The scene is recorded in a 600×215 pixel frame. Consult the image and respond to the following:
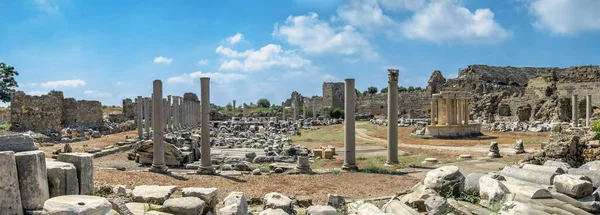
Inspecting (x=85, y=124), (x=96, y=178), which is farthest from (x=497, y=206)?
(x=85, y=124)

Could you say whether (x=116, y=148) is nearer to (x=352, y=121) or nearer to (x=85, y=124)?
(x=352, y=121)

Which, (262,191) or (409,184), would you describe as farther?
(409,184)

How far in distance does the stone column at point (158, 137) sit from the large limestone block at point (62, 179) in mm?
7249

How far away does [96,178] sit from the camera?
41.1 ft

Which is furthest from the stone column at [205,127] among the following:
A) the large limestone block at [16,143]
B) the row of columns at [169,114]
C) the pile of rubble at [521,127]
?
the pile of rubble at [521,127]

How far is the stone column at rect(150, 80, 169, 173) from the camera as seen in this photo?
1505cm

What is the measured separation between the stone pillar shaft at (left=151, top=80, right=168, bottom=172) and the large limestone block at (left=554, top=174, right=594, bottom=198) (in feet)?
38.1

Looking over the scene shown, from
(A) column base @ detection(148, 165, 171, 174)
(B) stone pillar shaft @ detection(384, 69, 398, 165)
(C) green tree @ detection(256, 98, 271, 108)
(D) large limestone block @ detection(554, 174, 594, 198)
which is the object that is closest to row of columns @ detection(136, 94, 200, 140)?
(A) column base @ detection(148, 165, 171, 174)

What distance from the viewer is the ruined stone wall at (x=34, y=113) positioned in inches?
1288

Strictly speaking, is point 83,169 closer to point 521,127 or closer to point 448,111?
point 448,111

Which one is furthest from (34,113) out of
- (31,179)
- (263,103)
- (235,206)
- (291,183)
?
(263,103)

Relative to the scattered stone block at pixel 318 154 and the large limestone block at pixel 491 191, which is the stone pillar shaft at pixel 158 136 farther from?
the large limestone block at pixel 491 191

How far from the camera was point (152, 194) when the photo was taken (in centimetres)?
860

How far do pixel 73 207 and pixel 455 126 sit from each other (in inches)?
1180
